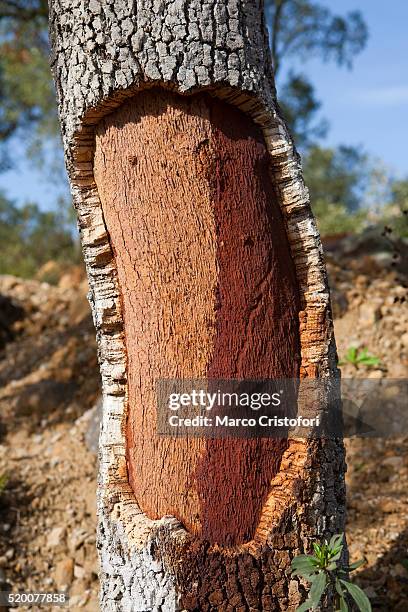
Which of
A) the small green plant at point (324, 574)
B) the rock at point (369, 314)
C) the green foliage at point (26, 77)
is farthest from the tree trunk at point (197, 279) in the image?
the green foliage at point (26, 77)

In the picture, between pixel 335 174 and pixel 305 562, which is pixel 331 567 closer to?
pixel 305 562

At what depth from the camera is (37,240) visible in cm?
1462

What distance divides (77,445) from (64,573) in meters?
1.16

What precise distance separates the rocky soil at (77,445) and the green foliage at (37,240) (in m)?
5.55

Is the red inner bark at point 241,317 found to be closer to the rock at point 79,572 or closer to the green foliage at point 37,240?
the rock at point 79,572

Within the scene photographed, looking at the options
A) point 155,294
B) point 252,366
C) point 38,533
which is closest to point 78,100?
point 155,294

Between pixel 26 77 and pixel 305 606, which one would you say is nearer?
pixel 305 606

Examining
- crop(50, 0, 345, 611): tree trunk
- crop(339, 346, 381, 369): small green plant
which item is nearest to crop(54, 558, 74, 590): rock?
crop(50, 0, 345, 611): tree trunk

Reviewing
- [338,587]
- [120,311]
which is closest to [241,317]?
[120,311]

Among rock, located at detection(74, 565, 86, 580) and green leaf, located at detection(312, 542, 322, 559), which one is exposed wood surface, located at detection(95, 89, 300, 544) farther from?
rock, located at detection(74, 565, 86, 580)

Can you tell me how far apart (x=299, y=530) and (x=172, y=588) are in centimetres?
41

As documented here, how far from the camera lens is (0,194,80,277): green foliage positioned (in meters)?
13.0

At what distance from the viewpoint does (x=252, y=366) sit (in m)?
2.08

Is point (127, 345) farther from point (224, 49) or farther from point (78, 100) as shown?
point (224, 49)
